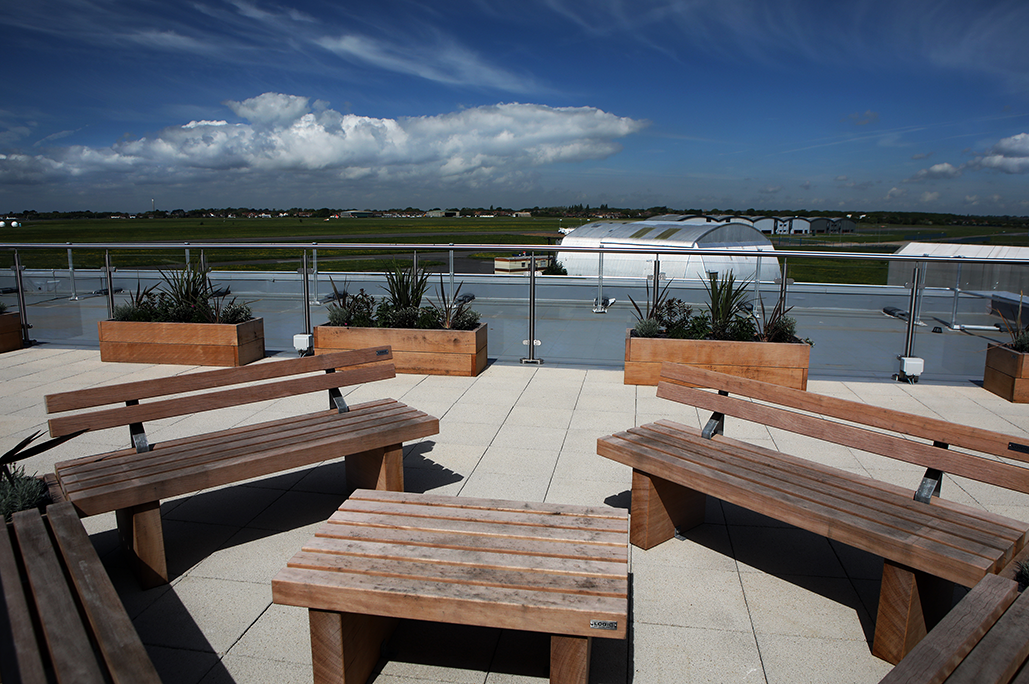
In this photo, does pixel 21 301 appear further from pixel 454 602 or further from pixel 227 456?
pixel 454 602

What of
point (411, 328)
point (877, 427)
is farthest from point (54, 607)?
point (411, 328)

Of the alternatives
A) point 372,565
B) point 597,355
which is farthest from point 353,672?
point 597,355

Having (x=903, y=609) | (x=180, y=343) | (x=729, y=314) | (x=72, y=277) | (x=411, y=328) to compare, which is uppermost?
(x=72, y=277)

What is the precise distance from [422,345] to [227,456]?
3930mm

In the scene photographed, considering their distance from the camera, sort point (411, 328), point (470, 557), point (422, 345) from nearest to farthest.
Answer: point (470, 557) → point (422, 345) → point (411, 328)

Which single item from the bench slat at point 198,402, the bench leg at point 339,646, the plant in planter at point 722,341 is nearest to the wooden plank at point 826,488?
the bench slat at point 198,402

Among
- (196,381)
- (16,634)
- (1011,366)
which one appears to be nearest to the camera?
(16,634)

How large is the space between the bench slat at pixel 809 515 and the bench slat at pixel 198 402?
1596 mm

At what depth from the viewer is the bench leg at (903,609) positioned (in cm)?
266

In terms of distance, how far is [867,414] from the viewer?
3.34m

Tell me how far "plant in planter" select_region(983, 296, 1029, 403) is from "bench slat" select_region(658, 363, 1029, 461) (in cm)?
425

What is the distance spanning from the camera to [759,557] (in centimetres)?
360

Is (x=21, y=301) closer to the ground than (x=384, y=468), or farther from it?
farther from it

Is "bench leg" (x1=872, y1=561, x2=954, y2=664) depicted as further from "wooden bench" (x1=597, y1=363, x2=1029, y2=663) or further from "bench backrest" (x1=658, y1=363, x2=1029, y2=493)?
"bench backrest" (x1=658, y1=363, x2=1029, y2=493)
